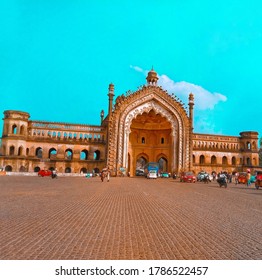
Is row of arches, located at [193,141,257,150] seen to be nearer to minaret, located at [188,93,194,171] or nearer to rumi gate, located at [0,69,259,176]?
rumi gate, located at [0,69,259,176]

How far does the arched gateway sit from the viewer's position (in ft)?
178

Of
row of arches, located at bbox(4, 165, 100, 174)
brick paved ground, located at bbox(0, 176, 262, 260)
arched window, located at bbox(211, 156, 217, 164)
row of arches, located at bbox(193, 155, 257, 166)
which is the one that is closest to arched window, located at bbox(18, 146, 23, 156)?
row of arches, located at bbox(4, 165, 100, 174)

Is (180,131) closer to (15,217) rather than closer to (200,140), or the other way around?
(200,140)

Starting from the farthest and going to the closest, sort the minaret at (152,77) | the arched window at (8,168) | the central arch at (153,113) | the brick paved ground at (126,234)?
the minaret at (152,77) → the central arch at (153,113) → the arched window at (8,168) → the brick paved ground at (126,234)

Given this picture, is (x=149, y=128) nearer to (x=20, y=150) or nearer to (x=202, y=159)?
(x=202, y=159)

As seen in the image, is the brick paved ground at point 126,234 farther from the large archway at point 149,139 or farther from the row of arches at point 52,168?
the large archway at point 149,139

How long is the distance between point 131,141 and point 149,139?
3836 millimetres

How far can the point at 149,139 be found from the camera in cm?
6362

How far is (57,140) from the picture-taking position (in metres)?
54.9

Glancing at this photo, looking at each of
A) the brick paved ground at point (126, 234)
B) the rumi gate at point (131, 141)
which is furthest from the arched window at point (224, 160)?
the brick paved ground at point (126, 234)

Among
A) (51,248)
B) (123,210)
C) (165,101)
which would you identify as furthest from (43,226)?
(165,101)

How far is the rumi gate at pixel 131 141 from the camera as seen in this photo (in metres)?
53.0

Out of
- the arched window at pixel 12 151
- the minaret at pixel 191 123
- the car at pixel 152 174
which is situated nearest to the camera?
the car at pixel 152 174

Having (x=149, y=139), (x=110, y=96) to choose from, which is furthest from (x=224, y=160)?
(x=110, y=96)
